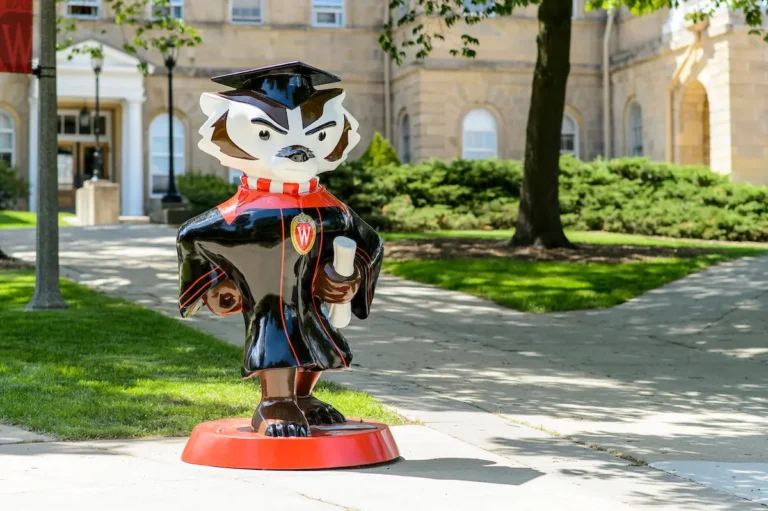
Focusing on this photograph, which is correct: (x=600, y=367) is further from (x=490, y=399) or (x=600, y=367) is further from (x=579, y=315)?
(x=579, y=315)

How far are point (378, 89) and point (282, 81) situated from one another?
1129 inches

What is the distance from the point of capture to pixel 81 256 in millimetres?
18578

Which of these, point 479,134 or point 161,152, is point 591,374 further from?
point 161,152

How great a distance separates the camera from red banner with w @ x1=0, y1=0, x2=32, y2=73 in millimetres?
12617

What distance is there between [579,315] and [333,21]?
2257 cm

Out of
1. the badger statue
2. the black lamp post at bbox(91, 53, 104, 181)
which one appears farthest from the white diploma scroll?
the black lamp post at bbox(91, 53, 104, 181)

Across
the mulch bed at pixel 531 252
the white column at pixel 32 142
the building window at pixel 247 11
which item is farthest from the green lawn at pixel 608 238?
the white column at pixel 32 142

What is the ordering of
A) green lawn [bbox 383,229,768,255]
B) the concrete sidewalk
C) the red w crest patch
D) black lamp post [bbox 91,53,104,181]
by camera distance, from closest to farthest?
the red w crest patch < the concrete sidewalk < green lawn [bbox 383,229,768,255] < black lamp post [bbox 91,53,104,181]

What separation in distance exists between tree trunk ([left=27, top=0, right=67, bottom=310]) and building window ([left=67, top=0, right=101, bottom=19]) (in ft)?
68.9

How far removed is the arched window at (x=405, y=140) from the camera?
111 ft

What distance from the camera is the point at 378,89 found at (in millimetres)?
34625

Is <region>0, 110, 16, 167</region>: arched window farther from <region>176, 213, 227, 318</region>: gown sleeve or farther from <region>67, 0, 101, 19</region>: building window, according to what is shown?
<region>176, 213, 227, 318</region>: gown sleeve

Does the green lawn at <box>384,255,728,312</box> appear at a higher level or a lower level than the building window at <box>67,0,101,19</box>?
lower

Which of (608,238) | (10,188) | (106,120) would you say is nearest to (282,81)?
(608,238)
